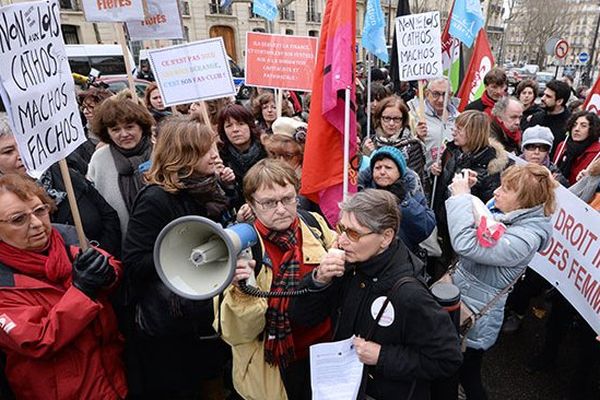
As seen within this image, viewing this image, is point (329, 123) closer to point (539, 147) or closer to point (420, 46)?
point (420, 46)

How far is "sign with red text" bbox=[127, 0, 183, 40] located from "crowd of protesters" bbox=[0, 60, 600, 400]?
63.9 inches

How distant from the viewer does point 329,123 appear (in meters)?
2.96

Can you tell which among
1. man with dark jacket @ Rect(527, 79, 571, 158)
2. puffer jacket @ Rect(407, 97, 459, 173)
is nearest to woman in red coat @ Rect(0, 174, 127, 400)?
puffer jacket @ Rect(407, 97, 459, 173)

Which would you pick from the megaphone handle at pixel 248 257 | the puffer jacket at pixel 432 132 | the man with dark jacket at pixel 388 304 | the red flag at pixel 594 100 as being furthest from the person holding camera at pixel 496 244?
the red flag at pixel 594 100

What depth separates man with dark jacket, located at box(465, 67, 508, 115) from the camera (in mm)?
5160

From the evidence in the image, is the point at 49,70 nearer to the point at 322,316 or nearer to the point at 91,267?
the point at 91,267

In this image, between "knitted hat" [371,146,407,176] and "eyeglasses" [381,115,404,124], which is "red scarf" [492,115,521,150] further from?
"knitted hat" [371,146,407,176]

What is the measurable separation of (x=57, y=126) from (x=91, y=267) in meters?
0.73

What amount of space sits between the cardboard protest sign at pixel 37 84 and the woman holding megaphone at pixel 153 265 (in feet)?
1.50

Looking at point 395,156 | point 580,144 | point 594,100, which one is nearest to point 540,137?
point 580,144

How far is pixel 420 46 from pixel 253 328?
3.37 meters

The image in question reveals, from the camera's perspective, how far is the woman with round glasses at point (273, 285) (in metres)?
1.83

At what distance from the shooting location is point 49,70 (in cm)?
200

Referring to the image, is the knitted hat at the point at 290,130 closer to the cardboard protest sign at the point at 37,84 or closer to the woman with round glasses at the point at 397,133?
the woman with round glasses at the point at 397,133
